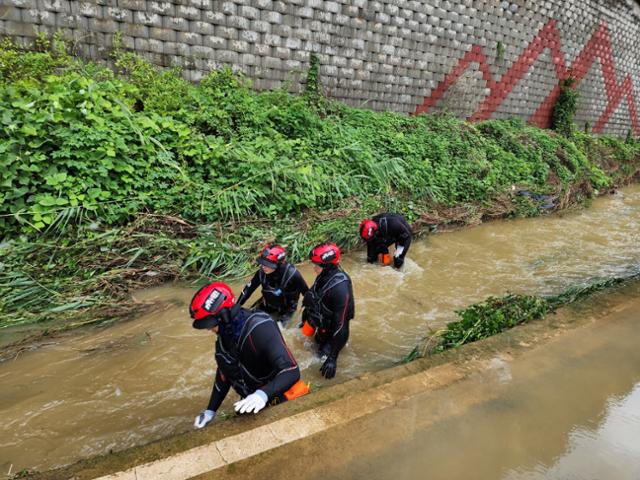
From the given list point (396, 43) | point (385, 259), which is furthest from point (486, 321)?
point (396, 43)

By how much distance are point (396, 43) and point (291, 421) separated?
31.3ft

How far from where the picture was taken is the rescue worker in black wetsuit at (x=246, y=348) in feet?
7.79

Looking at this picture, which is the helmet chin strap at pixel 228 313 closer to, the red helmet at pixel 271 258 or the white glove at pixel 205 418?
the white glove at pixel 205 418

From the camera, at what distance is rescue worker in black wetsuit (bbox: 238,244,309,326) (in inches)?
152

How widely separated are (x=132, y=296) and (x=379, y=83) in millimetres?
7632

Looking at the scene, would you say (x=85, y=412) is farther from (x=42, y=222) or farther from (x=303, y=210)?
(x=303, y=210)

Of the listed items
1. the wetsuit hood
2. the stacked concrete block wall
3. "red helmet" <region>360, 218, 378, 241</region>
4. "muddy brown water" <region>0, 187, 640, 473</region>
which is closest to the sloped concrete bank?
the wetsuit hood

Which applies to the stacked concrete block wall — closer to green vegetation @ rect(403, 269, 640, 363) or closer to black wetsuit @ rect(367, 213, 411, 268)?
black wetsuit @ rect(367, 213, 411, 268)

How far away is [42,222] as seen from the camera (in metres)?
4.64

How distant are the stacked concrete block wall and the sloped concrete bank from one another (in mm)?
6525

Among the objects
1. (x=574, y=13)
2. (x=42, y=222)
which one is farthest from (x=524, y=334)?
(x=574, y=13)

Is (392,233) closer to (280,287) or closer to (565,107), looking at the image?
(280,287)

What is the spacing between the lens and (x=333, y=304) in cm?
359

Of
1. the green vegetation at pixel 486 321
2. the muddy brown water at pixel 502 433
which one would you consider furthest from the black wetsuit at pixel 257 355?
the green vegetation at pixel 486 321
